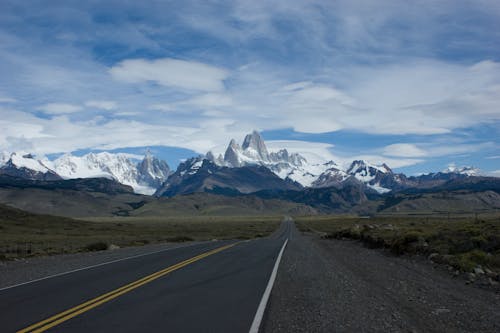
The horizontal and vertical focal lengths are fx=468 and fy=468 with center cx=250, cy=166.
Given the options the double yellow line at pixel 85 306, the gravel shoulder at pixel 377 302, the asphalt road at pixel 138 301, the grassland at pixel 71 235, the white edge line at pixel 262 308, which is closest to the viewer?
the double yellow line at pixel 85 306

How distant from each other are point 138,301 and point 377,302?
6.35m

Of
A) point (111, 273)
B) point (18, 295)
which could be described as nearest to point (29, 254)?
point (111, 273)

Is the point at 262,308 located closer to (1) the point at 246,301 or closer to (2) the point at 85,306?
(1) the point at 246,301

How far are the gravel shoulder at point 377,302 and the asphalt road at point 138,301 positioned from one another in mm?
904

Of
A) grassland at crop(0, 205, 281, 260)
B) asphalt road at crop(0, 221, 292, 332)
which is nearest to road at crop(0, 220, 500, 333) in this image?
asphalt road at crop(0, 221, 292, 332)

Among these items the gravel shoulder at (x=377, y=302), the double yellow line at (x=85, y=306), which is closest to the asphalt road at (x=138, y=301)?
the double yellow line at (x=85, y=306)

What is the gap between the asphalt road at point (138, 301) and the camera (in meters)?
9.71

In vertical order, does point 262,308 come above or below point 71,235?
above

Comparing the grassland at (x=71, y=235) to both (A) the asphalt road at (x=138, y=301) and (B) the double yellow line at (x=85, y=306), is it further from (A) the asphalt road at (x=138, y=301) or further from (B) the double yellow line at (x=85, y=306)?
(B) the double yellow line at (x=85, y=306)

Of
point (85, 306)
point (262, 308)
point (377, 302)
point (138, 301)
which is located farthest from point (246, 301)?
point (85, 306)

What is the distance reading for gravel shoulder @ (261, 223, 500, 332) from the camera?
10008 millimetres

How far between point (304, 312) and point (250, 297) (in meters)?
2.27

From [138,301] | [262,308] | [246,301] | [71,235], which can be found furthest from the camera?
[71,235]

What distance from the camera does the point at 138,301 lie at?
40.1 ft
